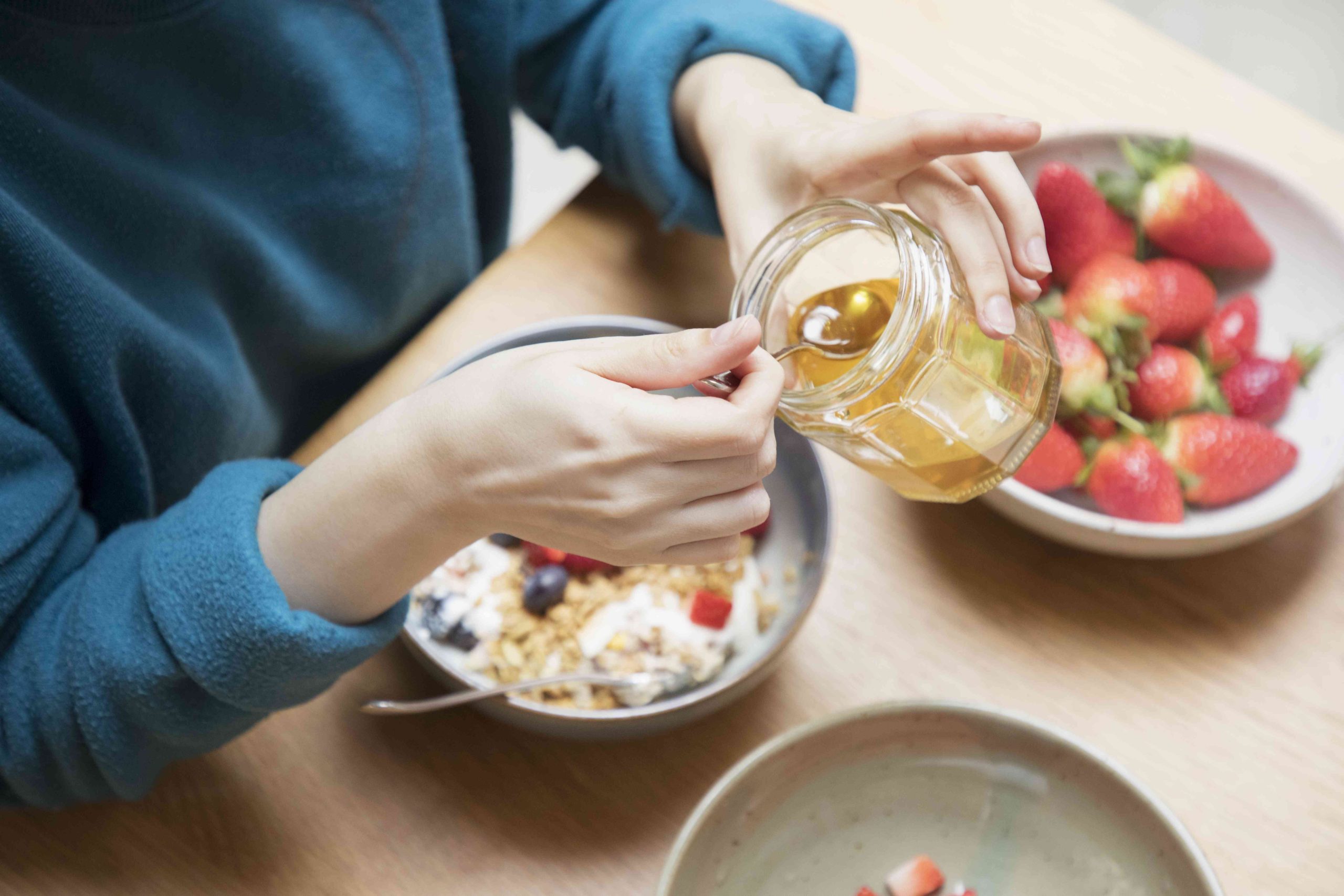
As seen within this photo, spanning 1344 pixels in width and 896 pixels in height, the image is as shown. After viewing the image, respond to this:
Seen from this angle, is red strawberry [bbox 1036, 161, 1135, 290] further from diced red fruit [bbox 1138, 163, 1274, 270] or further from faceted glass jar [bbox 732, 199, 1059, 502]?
faceted glass jar [bbox 732, 199, 1059, 502]

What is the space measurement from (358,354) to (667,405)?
1.50 feet

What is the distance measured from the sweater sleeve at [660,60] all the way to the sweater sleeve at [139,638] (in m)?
0.33

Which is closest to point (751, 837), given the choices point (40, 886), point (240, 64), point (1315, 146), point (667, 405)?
point (667, 405)

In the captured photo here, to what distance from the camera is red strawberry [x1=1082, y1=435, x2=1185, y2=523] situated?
61cm

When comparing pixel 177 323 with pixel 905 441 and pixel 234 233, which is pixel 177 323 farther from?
pixel 905 441

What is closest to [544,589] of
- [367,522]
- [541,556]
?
[541,556]

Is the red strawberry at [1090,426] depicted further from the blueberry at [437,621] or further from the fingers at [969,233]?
the blueberry at [437,621]

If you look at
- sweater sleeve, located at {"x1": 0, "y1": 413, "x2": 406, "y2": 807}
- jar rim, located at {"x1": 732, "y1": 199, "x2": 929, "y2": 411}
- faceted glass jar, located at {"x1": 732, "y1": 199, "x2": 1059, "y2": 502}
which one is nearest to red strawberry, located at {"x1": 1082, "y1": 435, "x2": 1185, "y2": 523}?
faceted glass jar, located at {"x1": 732, "y1": 199, "x2": 1059, "y2": 502}

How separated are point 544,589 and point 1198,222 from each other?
49 cm

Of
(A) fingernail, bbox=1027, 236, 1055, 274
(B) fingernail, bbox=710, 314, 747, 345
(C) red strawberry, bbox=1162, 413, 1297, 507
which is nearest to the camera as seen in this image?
(B) fingernail, bbox=710, 314, 747, 345

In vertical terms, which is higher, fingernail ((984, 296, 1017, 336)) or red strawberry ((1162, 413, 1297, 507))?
fingernail ((984, 296, 1017, 336))

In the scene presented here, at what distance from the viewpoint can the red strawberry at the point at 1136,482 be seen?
61cm

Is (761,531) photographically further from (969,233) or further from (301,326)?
(301,326)

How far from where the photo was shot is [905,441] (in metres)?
0.49
